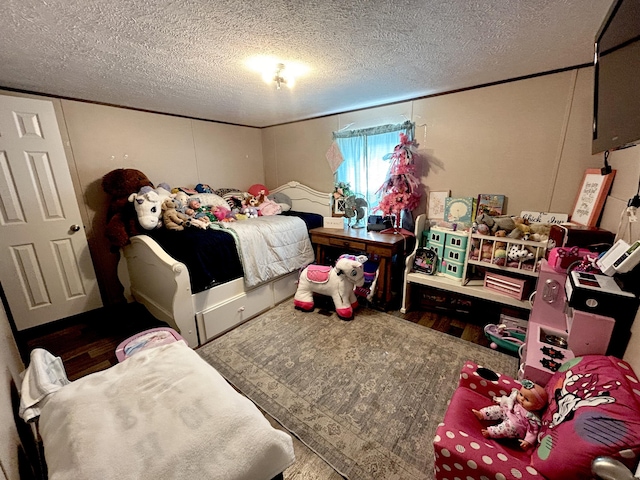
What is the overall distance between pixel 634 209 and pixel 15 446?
268 centimetres

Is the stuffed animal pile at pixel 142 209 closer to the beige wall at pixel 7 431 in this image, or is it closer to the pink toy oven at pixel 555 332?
the beige wall at pixel 7 431

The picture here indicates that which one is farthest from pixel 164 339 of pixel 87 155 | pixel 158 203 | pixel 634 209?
pixel 634 209

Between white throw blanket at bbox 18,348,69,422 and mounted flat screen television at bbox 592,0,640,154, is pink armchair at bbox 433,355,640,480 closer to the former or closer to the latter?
mounted flat screen television at bbox 592,0,640,154

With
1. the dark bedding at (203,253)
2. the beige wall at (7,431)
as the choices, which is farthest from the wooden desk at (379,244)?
the beige wall at (7,431)

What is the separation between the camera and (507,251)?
6.50ft

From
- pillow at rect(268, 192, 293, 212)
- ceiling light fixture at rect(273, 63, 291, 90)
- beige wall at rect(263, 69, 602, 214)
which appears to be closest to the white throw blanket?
ceiling light fixture at rect(273, 63, 291, 90)

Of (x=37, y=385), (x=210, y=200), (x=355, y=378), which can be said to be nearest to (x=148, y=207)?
(x=210, y=200)

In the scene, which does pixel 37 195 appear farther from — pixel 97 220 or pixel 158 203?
pixel 158 203

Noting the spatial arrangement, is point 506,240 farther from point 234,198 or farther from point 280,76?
point 234,198

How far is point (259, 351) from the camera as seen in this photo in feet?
6.72

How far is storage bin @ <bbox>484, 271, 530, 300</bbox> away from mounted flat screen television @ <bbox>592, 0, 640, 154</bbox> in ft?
3.54

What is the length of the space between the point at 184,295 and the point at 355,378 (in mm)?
1392

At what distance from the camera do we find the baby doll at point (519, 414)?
1033 mm

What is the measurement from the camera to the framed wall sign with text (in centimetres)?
167
